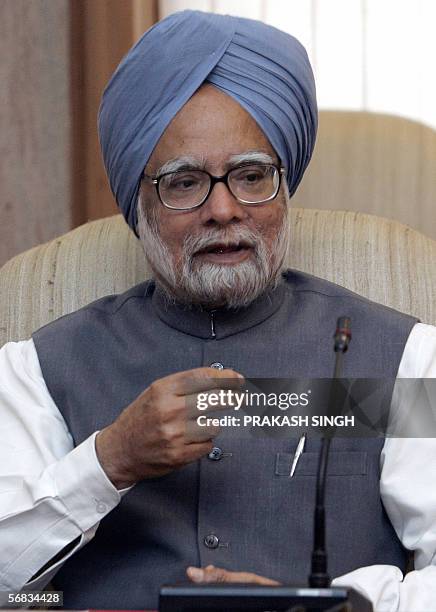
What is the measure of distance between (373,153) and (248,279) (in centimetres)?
147

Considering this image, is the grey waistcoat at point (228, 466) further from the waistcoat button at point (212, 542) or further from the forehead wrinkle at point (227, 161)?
the forehead wrinkle at point (227, 161)

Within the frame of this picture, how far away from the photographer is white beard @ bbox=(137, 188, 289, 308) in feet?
5.96

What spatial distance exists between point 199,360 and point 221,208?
0.88 ft

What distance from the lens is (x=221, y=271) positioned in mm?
1817

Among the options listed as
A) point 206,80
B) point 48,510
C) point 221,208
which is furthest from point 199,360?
point 206,80

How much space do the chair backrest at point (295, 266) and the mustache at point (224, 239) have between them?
37cm

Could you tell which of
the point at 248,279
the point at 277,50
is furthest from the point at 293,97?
the point at 248,279

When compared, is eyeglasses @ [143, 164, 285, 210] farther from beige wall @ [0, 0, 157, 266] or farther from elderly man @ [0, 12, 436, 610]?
beige wall @ [0, 0, 157, 266]

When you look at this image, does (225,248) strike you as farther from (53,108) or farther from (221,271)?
(53,108)

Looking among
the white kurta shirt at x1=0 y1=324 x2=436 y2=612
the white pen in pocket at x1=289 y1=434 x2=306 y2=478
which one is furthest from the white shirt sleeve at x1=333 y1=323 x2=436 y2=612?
the white pen in pocket at x1=289 y1=434 x2=306 y2=478

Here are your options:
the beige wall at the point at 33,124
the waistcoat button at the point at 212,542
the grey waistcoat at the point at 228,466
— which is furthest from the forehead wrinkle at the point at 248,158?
the beige wall at the point at 33,124

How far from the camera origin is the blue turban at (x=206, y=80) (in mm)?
1860

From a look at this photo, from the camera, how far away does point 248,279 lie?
1.82 meters

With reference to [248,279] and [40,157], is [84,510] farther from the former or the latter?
[40,157]
